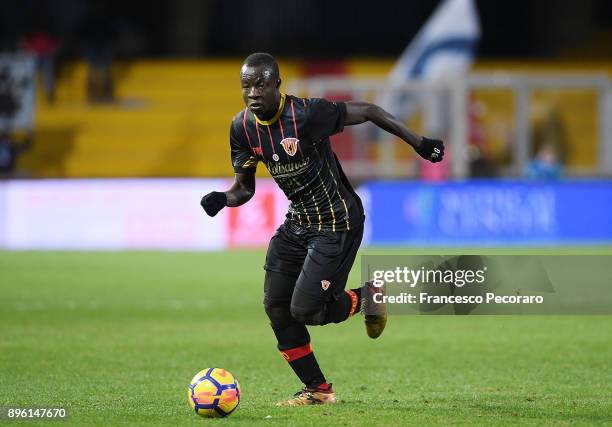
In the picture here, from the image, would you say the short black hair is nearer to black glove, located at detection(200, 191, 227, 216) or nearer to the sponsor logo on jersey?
the sponsor logo on jersey

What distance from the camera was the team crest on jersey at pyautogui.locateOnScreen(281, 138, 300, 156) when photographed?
23.8 feet

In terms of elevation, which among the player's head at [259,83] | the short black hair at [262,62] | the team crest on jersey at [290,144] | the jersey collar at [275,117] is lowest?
the team crest on jersey at [290,144]

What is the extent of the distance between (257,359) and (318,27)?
23742 mm

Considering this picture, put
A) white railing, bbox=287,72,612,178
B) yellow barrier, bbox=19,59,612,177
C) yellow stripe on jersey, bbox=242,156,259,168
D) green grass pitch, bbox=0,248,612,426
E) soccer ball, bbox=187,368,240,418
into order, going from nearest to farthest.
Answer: soccer ball, bbox=187,368,240,418
green grass pitch, bbox=0,248,612,426
yellow stripe on jersey, bbox=242,156,259,168
white railing, bbox=287,72,612,178
yellow barrier, bbox=19,59,612,177

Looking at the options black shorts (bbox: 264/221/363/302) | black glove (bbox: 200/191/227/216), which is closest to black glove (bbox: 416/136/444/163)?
black shorts (bbox: 264/221/363/302)

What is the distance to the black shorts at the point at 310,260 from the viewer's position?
7.30 meters

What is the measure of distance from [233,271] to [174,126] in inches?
546

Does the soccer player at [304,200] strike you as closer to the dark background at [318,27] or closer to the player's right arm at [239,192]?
the player's right arm at [239,192]

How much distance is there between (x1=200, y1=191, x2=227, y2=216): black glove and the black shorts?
453 millimetres

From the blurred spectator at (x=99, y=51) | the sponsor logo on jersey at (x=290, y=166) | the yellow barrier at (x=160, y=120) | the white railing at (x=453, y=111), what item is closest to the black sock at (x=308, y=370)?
the sponsor logo on jersey at (x=290, y=166)

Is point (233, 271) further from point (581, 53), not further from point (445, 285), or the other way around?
point (581, 53)

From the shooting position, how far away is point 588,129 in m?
26.6

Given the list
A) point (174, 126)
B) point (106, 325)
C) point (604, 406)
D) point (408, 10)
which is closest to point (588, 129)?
point (408, 10)

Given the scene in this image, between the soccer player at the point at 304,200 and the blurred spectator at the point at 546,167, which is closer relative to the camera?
the soccer player at the point at 304,200
